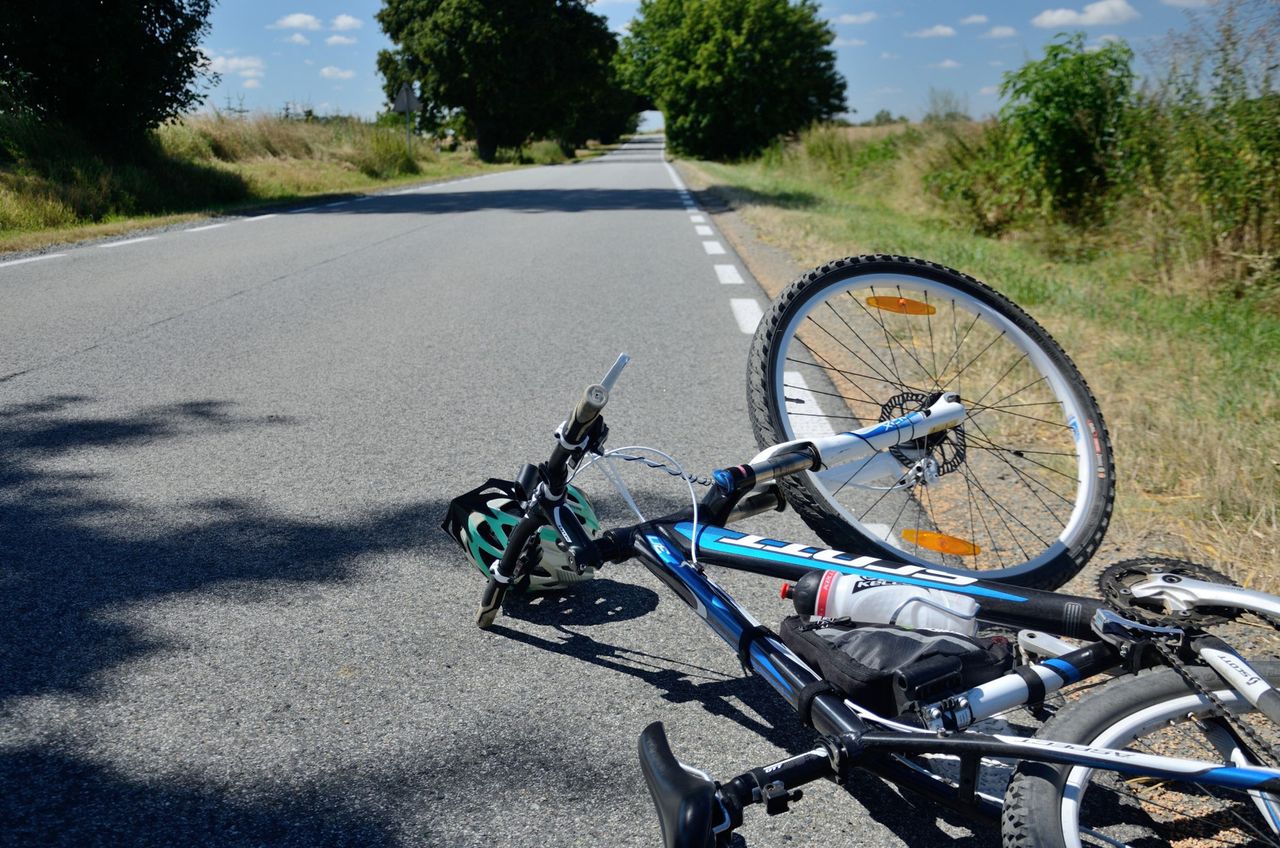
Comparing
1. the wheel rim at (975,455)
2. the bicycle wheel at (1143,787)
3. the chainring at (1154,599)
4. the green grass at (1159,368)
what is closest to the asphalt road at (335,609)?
the bicycle wheel at (1143,787)

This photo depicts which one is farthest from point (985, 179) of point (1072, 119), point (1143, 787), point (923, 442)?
point (1143, 787)

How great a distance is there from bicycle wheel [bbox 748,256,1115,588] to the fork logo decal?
0.40 meters

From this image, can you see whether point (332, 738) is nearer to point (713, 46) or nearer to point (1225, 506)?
point (1225, 506)

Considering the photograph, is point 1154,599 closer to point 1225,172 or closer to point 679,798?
point 679,798

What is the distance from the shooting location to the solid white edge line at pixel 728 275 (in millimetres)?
8422

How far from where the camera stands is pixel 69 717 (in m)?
2.20

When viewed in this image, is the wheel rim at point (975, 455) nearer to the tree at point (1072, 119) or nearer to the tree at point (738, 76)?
the tree at point (1072, 119)

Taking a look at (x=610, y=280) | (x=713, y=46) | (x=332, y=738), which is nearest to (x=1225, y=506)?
(x=332, y=738)

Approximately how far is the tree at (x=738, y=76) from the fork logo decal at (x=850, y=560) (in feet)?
154

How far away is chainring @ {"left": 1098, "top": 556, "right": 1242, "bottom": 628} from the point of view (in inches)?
69.7

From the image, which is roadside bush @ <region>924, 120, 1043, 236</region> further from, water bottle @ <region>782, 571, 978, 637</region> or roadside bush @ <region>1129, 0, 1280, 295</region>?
water bottle @ <region>782, 571, 978, 637</region>

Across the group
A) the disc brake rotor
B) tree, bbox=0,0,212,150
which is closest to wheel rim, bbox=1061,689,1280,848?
the disc brake rotor

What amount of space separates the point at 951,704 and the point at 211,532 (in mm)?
2409

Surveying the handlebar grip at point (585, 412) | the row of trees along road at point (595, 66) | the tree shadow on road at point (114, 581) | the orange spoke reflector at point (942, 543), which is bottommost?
the orange spoke reflector at point (942, 543)
